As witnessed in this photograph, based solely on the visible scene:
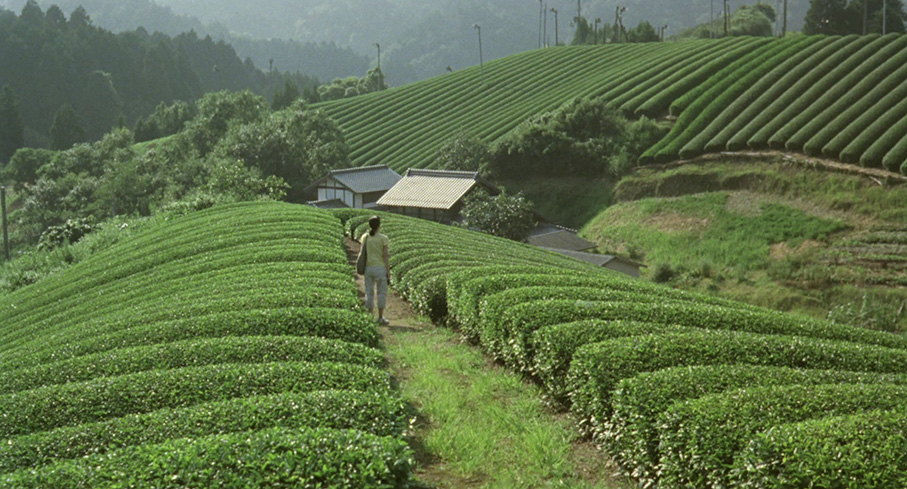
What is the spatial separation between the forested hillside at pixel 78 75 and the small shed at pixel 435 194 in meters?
82.4

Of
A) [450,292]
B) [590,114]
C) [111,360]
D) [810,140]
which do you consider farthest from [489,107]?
[111,360]

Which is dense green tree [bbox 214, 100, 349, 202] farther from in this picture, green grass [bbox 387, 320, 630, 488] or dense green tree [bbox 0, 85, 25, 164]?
dense green tree [bbox 0, 85, 25, 164]

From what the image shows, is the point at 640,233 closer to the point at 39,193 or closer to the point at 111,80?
the point at 39,193

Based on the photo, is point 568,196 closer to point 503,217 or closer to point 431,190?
point 431,190

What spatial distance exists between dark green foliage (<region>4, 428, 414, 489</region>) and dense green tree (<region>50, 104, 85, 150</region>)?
129 meters

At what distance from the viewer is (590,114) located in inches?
2906

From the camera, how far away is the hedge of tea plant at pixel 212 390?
7820 mm

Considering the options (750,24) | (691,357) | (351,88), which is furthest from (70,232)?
(750,24)

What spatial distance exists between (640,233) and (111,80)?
130363 mm

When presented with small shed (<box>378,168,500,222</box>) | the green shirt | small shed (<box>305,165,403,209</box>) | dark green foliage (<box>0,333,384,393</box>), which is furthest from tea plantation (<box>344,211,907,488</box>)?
small shed (<box>305,165,403,209</box>)

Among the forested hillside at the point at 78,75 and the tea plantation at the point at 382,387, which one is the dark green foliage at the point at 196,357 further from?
the forested hillside at the point at 78,75

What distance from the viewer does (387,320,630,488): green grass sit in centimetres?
1011

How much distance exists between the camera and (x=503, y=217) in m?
54.0

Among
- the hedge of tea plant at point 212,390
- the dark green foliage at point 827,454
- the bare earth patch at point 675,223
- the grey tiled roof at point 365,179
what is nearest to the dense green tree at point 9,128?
the grey tiled roof at point 365,179
